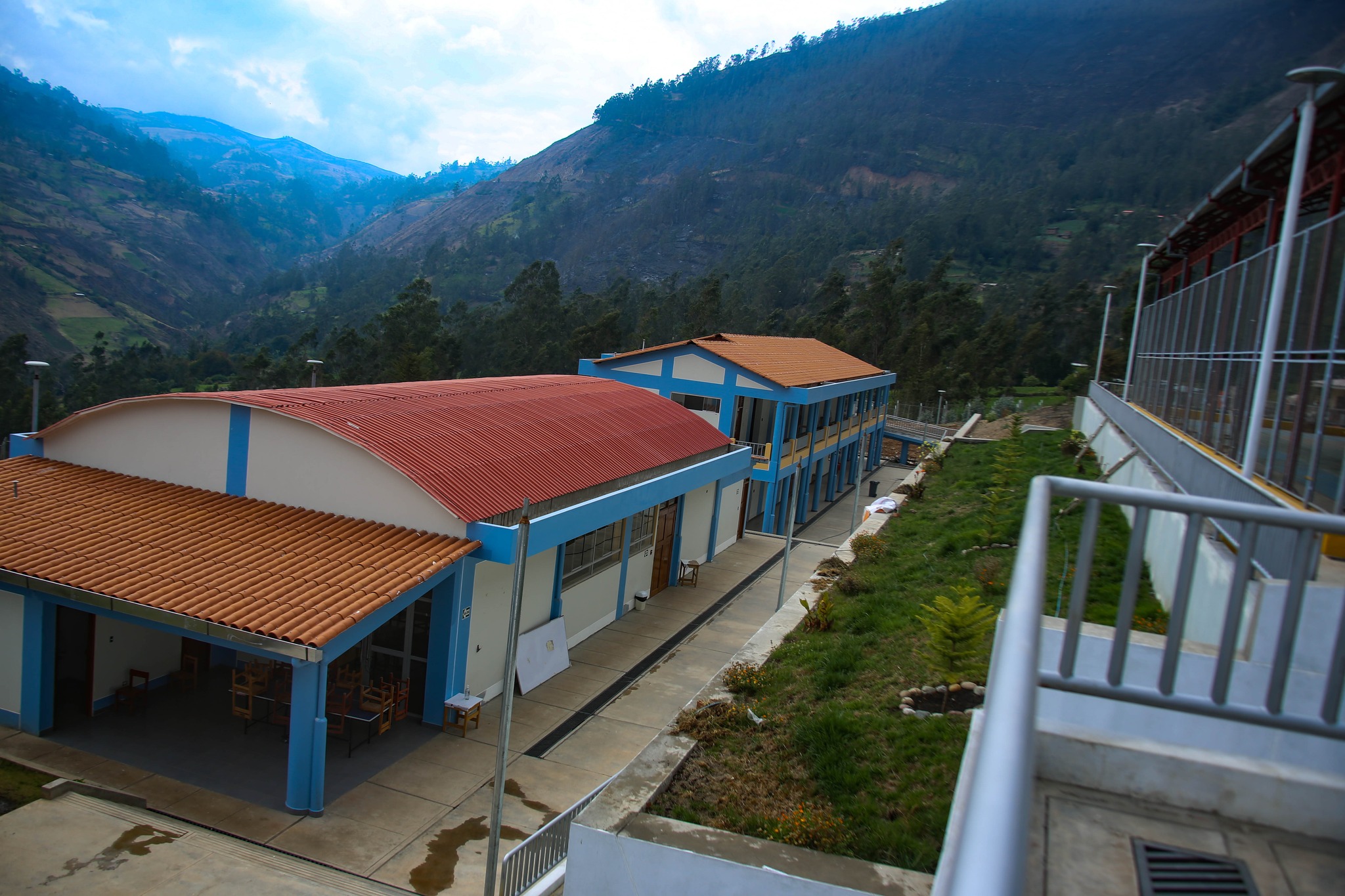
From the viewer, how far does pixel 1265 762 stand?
363 cm

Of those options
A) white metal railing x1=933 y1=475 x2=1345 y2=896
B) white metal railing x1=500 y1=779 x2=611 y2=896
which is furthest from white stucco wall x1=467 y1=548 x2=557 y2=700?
white metal railing x1=933 y1=475 x2=1345 y2=896

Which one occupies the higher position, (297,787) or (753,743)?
(753,743)

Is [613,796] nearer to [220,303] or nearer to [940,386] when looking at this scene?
[940,386]

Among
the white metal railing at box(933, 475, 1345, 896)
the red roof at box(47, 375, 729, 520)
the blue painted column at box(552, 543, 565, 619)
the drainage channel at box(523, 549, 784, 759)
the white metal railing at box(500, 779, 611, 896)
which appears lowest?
the drainage channel at box(523, 549, 784, 759)

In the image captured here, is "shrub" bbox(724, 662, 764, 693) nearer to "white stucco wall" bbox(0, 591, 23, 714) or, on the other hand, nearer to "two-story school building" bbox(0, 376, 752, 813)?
"two-story school building" bbox(0, 376, 752, 813)

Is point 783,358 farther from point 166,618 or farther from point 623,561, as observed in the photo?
point 166,618

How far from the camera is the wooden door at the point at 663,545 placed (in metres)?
21.4

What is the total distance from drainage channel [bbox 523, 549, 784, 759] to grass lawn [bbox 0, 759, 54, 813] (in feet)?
20.2

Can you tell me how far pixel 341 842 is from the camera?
10.3 meters

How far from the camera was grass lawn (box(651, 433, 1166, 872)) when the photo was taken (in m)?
7.92

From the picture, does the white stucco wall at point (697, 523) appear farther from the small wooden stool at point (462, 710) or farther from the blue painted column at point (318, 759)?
the blue painted column at point (318, 759)

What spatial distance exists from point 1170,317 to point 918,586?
8.95m

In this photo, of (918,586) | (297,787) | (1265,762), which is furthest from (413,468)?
(1265,762)

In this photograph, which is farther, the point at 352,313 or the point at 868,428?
the point at 352,313
